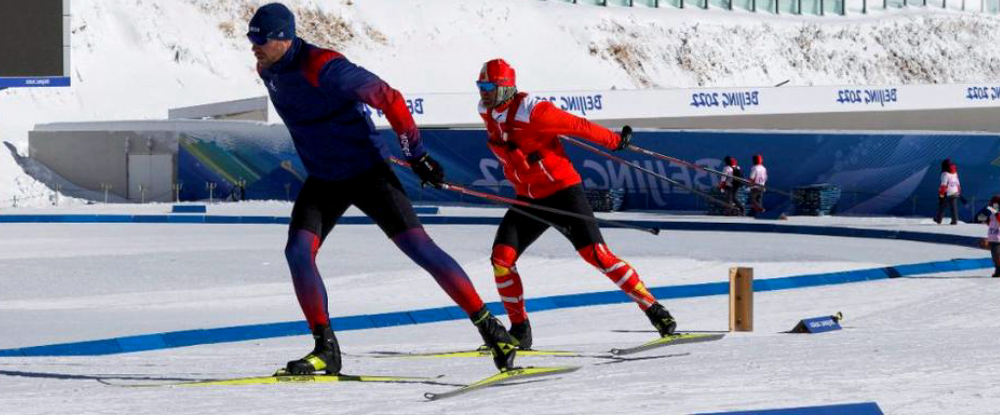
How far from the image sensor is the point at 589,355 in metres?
9.67

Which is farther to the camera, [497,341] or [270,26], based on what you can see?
[497,341]

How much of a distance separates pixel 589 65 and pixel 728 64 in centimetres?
771

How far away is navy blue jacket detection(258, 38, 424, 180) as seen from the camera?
26.0 ft

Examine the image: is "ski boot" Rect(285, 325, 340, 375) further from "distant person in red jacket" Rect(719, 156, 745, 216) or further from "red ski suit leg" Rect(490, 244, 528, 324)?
"distant person in red jacket" Rect(719, 156, 745, 216)

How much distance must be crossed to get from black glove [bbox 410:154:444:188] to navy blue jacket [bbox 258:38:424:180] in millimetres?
38

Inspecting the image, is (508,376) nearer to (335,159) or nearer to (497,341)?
(497,341)

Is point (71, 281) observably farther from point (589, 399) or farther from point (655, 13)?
point (655, 13)

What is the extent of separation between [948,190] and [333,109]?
2303cm

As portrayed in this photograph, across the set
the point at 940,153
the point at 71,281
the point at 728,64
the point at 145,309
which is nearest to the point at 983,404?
the point at 145,309

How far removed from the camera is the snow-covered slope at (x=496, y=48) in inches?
2203

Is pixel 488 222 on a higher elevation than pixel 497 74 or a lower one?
lower

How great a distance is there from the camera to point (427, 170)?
803cm

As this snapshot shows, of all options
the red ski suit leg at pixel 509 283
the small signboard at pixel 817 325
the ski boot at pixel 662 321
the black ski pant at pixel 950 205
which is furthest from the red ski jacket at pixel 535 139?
the black ski pant at pixel 950 205

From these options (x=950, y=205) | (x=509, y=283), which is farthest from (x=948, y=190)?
(x=509, y=283)
